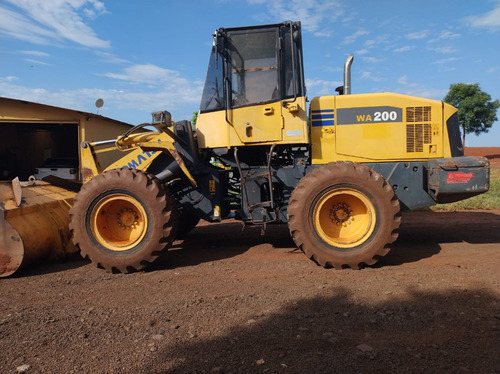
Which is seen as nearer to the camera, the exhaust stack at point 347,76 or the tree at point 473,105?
the exhaust stack at point 347,76

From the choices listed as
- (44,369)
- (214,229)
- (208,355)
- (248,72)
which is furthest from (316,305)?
(214,229)

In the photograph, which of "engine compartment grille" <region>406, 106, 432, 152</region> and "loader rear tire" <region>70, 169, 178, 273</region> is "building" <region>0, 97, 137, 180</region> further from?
"engine compartment grille" <region>406, 106, 432, 152</region>

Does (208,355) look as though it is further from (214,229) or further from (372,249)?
(214,229)

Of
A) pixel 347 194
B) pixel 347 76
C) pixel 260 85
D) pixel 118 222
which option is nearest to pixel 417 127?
pixel 347 76

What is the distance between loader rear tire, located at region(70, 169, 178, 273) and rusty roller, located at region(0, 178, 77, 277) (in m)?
0.53

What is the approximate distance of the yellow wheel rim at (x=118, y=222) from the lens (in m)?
4.95

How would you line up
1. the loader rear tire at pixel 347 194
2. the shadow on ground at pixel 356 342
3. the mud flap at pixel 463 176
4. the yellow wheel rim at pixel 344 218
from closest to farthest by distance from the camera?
the shadow on ground at pixel 356 342 → the loader rear tire at pixel 347 194 → the yellow wheel rim at pixel 344 218 → the mud flap at pixel 463 176

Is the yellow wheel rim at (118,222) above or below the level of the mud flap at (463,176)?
below

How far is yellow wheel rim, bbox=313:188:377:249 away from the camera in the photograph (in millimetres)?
4789

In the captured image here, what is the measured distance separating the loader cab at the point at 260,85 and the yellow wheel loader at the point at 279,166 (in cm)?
1

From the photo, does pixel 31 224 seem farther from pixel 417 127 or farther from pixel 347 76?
pixel 417 127

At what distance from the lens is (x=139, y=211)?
5.07 m

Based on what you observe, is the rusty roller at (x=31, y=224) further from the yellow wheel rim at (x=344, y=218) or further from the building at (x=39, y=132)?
the building at (x=39, y=132)

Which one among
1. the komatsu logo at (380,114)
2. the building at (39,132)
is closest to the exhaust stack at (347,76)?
the komatsu logo at (380,114)
